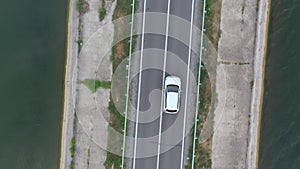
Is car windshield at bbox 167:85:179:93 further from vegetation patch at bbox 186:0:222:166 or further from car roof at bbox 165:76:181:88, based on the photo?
vegetation patch at bbox 186:0:222:166

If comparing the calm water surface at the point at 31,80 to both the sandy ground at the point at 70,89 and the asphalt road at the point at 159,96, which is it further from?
the asphalt road at the point at 159,96

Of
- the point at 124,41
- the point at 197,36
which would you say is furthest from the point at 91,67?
the point at 197,36

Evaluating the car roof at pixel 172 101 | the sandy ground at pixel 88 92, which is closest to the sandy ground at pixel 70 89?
the sandy ground at pixel 88 92

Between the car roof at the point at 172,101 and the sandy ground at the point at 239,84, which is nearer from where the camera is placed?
the car roof at the point at 172,101

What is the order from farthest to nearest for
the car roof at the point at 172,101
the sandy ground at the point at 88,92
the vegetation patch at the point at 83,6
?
the vegetation patch at the point at 83,6 < the sandy ground at the point at 88,92 < the car roof at the point at 172,101

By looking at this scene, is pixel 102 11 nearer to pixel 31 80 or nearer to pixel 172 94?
pixel 172 94

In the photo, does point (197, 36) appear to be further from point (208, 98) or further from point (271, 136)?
point (271, 136)
